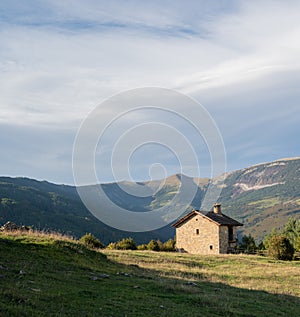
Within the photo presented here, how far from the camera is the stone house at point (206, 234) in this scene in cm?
6109

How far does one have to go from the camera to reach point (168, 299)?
1508 centimetres

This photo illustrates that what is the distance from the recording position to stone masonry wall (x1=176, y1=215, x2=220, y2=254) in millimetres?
61484

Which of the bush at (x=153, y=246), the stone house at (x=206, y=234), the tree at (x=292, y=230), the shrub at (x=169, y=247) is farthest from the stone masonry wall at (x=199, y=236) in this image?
the tree at (x=292, y=230)

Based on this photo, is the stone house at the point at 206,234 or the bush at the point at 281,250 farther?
the stone house at the point at 206,234

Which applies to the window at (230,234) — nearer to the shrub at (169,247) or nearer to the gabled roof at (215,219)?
the gabled roof at (215,219)

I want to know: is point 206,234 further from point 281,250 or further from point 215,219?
point 281,250

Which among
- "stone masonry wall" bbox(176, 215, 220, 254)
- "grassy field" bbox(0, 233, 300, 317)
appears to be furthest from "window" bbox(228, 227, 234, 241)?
"grassy field" bbox(0, 233, 300, 317)

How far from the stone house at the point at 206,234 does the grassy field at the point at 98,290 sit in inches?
1400

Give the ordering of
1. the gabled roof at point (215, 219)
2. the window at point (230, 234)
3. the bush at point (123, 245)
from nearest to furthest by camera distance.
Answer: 1. the bush at point (123, 245)
2. the gabled roof at point (215, 219)
3. the window at point (230, 234)

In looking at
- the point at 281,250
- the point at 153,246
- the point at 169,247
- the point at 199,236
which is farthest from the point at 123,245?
the point at 281,250

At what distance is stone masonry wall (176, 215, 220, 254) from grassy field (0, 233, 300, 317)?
3593 centimetres

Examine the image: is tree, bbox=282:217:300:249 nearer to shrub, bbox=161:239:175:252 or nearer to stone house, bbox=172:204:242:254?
stone house, bbox=172:204:242:254

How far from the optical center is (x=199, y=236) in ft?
207

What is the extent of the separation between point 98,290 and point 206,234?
49.4m
